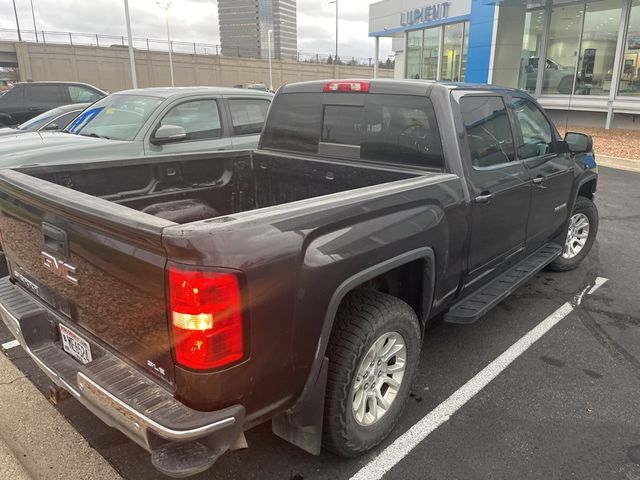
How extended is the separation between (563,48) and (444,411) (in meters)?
20.2

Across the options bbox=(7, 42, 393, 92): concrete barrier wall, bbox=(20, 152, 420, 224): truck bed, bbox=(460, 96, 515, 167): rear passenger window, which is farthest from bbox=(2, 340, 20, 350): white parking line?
bbox=(7, 42, 393, 92): concrete barrier wall

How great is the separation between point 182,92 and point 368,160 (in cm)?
385

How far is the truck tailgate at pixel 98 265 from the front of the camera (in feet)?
6.15

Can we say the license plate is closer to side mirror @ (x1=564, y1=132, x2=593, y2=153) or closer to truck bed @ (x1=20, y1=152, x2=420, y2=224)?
truck bed @ (x1=20, y1=152, x2=420, y2=224)

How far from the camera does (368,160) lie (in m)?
3.45

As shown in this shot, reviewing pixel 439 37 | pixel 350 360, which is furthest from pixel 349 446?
pixel 439 37

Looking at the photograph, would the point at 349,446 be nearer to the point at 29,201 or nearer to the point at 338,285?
the point at 338,285

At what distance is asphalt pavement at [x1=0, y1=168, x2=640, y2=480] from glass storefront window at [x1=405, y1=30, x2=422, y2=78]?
25.9m

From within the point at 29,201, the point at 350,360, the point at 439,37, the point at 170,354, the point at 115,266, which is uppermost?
the point at 439,37

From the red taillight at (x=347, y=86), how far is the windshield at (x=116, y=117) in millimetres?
3297

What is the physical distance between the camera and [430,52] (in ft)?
90.0

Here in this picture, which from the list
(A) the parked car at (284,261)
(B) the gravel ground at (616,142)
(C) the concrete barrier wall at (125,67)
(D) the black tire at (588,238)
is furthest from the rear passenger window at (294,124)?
(C) the concrete barrier wall at (125,67)

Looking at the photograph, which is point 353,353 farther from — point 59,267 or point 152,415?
point 59,267

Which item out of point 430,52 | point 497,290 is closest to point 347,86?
point 497,290
